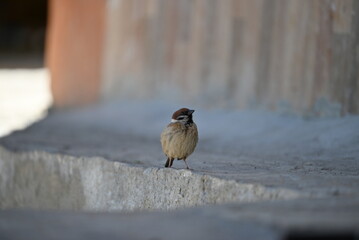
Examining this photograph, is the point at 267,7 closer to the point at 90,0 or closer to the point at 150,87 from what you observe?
the point at 150,87

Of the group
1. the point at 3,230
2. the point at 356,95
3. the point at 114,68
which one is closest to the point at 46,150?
the point at 356,95

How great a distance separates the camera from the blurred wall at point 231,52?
8.53 metres

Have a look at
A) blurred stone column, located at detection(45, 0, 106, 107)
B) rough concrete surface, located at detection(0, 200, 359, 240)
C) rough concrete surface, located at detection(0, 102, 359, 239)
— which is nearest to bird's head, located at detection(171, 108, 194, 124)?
rough concrete surface, located at detection(0, 102, 359, 239)

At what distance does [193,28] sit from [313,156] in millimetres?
4161

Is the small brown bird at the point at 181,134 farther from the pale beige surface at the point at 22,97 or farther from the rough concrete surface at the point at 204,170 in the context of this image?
the pale beige surface at the point at 22,97

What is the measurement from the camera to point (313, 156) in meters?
7.54

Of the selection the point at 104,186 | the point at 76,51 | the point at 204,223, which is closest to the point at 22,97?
the point at 76,51

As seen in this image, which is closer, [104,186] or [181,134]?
[181,134]

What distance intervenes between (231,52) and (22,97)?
7577 millimetres

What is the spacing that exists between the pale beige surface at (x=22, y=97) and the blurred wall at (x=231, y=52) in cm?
141

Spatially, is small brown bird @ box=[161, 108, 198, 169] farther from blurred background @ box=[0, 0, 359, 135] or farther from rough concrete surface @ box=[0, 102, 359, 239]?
blurred background @ box=[0, 0, 359, 135]

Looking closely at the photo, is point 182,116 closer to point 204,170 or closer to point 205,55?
point 204,170

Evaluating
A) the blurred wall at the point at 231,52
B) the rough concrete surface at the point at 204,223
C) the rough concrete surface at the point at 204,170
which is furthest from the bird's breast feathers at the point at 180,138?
the blurred wall at the point at 231,52

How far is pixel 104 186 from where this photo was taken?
711 centimetres
